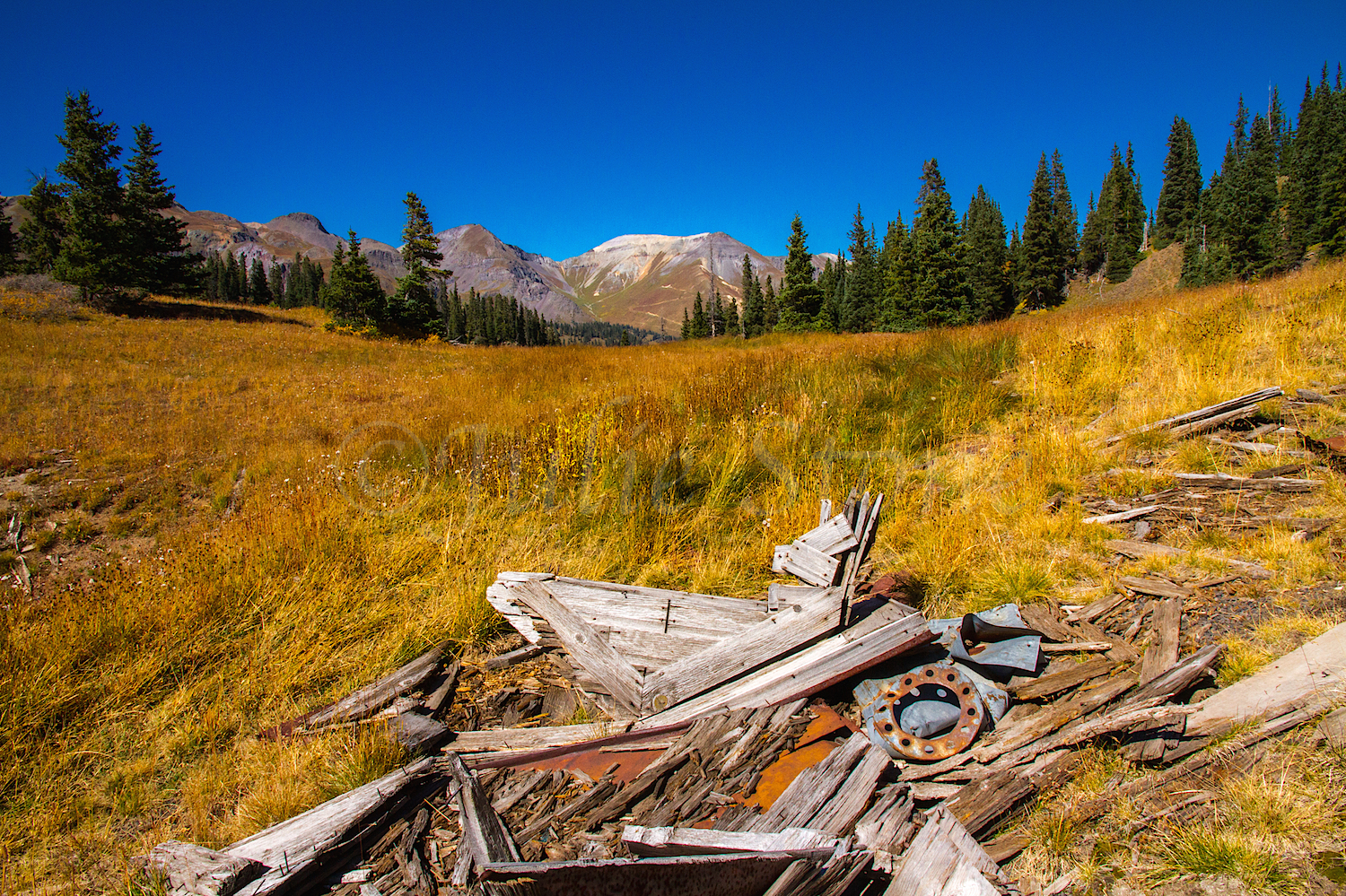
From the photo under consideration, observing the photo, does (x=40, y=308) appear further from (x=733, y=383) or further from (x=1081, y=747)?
(x=1081, y=747)

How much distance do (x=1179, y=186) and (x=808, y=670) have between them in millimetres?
88095

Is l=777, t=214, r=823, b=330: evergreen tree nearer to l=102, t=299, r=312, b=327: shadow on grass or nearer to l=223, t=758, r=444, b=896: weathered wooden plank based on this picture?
l=102, t=299, r=312, b=327: shadow on grass

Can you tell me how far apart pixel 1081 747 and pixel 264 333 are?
2345 cm

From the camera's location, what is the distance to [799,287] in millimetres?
37719

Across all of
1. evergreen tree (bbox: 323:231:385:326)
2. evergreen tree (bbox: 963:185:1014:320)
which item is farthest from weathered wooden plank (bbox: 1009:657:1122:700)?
evergreen tree (bbox: 963:185:1014:320)

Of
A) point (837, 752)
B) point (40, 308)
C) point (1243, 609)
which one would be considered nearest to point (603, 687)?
point (837, 752)

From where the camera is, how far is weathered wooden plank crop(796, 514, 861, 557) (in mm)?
2881

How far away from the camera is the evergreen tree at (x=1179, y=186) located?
61500 mm

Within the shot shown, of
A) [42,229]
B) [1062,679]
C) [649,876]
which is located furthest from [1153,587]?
[42,229]

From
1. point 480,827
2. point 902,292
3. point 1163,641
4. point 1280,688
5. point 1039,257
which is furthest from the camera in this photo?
point 1039,257

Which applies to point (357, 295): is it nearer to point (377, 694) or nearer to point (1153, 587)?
point (377, 694)

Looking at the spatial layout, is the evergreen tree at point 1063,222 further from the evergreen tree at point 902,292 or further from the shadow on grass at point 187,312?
the shadow on grass at point 187,312

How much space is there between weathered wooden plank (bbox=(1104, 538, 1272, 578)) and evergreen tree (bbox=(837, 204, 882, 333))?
4692 cm

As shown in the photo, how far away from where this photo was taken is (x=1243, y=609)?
2.71 metres
